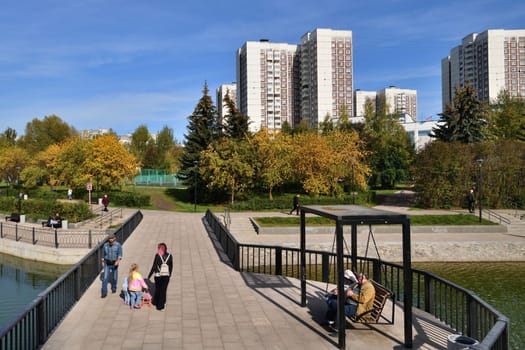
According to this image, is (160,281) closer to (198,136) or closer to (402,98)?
(198,136)

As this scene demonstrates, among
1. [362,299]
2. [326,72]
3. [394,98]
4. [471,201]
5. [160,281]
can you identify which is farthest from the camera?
[394,98]

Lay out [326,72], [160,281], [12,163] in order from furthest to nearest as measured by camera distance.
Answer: [326,72]
[12,163]
[160,281]

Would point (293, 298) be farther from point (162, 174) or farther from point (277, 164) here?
point (162, 174)

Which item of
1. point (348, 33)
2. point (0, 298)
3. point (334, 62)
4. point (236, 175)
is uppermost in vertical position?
point (348, 33)

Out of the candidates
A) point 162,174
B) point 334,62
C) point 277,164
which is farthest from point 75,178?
point 334,62

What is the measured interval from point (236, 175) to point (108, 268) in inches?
1217

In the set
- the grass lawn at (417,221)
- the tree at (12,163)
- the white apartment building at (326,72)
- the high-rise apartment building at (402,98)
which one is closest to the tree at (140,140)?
the tree at (12,163)

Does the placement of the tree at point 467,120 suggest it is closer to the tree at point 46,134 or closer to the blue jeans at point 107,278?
the blue jeans at point 107,278

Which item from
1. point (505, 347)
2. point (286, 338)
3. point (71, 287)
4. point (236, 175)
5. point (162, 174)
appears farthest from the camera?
point (162, 174)

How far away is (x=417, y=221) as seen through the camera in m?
30.1

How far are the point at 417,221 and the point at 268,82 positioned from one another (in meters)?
99.9

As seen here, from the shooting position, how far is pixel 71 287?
33.1ft

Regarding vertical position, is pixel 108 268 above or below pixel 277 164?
below

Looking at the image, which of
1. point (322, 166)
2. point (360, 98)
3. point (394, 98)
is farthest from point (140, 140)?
point (394, 98)
